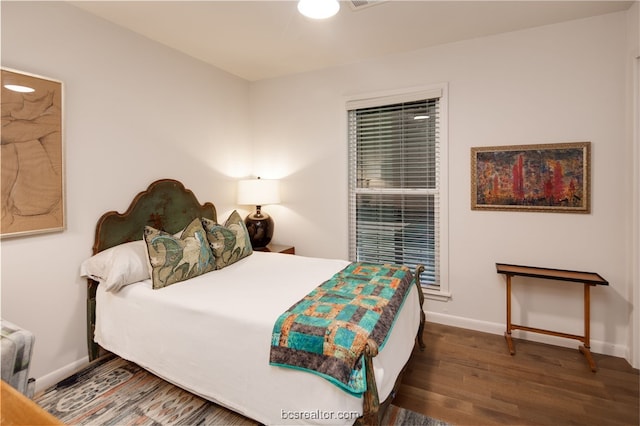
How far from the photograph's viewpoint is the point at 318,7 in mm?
1996

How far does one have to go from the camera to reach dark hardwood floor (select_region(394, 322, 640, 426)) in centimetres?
196

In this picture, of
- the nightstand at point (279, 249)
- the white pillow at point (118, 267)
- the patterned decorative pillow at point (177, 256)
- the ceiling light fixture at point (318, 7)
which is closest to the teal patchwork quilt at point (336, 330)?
the patterned decorative pillow at point (177, 256)

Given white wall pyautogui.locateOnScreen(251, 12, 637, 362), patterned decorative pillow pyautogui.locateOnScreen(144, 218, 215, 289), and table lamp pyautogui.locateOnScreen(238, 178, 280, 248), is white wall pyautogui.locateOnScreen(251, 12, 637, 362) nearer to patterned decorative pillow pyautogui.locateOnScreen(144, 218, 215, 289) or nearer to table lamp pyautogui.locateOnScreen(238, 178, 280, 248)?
table lamp pyautogui.locateOnScreen(238, 178, 280, 248)

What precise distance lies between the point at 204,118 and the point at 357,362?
296cm

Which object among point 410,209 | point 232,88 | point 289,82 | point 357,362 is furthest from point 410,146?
point 357,362

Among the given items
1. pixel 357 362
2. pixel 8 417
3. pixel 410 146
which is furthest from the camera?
pixel 410 146

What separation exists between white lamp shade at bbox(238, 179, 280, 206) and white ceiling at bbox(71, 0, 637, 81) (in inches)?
51.0

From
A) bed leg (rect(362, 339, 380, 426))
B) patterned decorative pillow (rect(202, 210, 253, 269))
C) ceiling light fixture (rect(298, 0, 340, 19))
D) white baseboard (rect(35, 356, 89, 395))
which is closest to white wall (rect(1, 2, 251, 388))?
white baseboard (rect(35, 356, 89, 395))

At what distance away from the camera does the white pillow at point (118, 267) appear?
7.27 feet

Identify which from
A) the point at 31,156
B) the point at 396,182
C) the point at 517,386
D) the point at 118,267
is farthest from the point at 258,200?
the point at 517,386

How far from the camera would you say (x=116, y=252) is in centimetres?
231

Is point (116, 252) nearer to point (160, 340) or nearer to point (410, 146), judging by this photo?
point (160, 340)

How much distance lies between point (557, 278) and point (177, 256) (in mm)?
2885

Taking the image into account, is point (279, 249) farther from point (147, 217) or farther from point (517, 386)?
point (517, 386)
